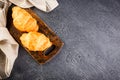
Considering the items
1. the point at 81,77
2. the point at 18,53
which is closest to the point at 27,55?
the point at 18,53

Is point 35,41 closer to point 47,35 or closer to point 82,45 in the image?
point 47,35

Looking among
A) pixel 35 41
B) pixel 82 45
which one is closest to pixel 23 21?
pixel 35 41

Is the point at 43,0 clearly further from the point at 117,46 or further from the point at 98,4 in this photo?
the point at 117,46

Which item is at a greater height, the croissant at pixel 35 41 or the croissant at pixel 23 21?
the croissant at pixel 23 21

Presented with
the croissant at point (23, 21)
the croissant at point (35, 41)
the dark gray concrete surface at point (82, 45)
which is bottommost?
the dark gray concrete surface at point (82, 45)
